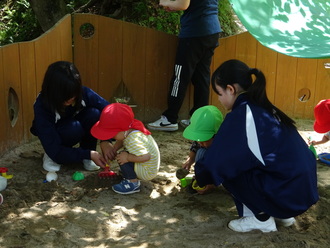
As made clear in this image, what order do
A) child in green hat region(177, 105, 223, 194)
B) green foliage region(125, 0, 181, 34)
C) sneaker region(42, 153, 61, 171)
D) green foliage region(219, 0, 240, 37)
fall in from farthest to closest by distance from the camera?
green foliage region(219, 0, 240, 37)
green foliage region(125, 0, 181, 34)
sneaker region(42, 153, 61, 171)
child in green hat region(177, 105, 223, 194)

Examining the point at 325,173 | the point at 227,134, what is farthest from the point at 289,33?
the point at 227,134

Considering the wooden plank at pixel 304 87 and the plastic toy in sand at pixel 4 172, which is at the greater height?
the wooden plank at pixel 304 87

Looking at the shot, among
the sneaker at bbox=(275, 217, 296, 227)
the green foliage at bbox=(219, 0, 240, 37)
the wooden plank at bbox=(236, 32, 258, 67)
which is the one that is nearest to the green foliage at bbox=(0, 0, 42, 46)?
the green foliage at bbox=(219, 0, 240, 37)

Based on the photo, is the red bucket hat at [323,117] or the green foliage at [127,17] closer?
the red bucket hat at [323,117]

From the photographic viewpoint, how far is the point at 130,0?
6703 millimetres

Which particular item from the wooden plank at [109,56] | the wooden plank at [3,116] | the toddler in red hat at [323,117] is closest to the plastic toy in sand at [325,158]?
the toddler in red hat at [323,117]

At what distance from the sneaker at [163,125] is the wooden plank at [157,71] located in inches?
10.2

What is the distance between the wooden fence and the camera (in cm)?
380

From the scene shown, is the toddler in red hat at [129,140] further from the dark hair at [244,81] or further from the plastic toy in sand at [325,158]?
the plastic toy in sand at [325,158]

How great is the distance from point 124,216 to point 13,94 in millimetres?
1663

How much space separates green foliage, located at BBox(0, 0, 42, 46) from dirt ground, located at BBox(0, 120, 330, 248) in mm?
4338

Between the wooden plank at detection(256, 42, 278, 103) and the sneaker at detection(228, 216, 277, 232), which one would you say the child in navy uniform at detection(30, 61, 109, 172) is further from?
the wooden plank at detection(256, 42, 278, 103)

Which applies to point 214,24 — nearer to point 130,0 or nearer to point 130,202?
point 130,202

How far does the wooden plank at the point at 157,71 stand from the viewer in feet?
15.6
